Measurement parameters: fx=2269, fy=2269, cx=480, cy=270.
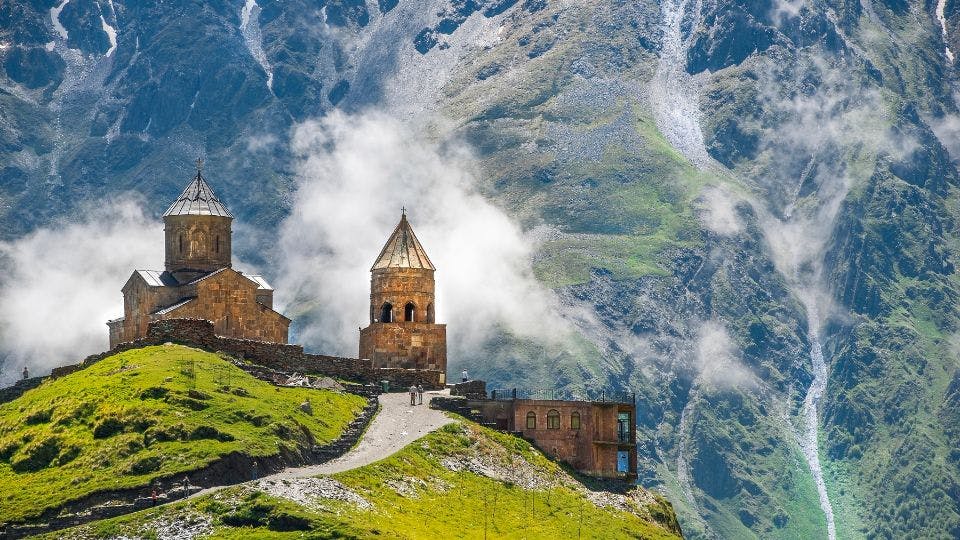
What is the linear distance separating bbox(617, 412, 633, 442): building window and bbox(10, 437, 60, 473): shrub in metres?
39.8

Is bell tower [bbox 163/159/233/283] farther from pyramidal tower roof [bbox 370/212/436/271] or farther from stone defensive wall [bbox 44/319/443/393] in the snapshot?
stone defensive wall [bbox 44/319/443/393]

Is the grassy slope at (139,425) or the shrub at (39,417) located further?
the shrub at (39,417)

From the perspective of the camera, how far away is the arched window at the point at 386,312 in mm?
152775

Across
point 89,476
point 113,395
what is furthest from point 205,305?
point 89,476

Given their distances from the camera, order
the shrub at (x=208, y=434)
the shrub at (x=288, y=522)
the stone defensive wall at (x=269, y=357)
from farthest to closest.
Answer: the stone defensive wall at (x=269, y=357), the shrub at (x=208, y=434), the shrub at (x=288, y=522)

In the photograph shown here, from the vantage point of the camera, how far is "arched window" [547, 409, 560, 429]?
5581 inches

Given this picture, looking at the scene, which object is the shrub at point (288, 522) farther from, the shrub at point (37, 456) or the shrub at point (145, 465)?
the shrub at point (37, 456)

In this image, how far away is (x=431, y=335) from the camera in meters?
152

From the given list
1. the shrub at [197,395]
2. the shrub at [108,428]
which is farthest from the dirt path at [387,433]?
the shrub at [108,428]

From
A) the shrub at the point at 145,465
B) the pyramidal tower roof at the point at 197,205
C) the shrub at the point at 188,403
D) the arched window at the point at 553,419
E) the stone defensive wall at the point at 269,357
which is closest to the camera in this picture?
the shrub at the point at 145,465

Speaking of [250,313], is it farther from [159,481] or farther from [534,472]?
[159,481]

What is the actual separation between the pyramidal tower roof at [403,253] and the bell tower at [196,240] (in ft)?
35.7

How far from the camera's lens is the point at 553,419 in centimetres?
14188

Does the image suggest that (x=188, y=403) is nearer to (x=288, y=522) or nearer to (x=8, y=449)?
(x=8, y=449)
